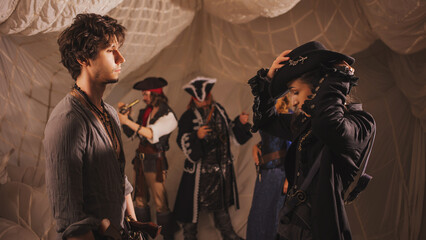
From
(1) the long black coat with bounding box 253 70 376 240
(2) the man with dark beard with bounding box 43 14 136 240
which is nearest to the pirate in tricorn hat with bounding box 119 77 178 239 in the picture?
(2) the man with dark beard with bounding box 43 14 136 240

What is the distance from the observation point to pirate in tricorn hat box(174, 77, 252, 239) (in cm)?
349

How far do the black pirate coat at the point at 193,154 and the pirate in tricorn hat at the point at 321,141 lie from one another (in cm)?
190

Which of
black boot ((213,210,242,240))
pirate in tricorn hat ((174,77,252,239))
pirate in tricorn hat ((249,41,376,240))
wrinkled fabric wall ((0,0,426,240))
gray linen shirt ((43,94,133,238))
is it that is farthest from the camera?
black boot ((213,210,242,240))

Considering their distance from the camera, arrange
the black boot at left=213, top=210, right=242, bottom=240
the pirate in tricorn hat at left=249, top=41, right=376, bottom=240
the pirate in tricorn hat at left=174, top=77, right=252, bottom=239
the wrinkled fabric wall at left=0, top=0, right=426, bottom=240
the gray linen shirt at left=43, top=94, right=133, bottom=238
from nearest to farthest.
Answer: the gray linen shirt at left=43, top=94, right=133, bottom=238 → the pirate in tricorn hat at left=249, top=41, right=376, bottom=240 → the wrinkled fabric wall at left=0, top=0, right=426, bottom=240 → the pirate in tricorn hat at left=174, top=77, right=252, bottom=239 → the black boot at left=213, top=210, right=242, bottom=240

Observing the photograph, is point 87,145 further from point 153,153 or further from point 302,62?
point 153,153

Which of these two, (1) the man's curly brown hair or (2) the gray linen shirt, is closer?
(2) the gray linen shirt

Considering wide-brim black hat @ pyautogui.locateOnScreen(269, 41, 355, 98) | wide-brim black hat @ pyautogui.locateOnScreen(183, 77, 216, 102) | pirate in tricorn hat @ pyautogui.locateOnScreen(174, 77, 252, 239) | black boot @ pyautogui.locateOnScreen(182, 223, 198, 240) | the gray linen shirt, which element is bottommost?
black boot @ pyautogui.locateOnScreen(182, 223, 198, 240)

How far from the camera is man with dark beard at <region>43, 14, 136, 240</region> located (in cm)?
127

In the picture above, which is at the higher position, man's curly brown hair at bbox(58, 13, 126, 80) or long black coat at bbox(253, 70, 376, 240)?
man's curly brown hair at bbox(58, 13, 126, 80)

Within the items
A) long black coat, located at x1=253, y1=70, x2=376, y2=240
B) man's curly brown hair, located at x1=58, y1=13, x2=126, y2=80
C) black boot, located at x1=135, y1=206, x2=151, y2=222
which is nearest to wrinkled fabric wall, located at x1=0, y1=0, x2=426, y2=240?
black boot, located at x1=135, y1=206, x2=151, y2=222

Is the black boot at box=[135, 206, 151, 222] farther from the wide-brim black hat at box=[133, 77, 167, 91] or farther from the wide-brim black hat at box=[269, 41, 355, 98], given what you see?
the wide-brim black hat at box=[269, 41, 355, 98]

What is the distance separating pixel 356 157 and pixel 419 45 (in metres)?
1.69

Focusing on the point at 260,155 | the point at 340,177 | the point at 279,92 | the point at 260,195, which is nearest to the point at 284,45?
the point at 260,155

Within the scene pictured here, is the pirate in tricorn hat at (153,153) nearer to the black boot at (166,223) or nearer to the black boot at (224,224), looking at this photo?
the black boot at (166,223)
